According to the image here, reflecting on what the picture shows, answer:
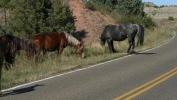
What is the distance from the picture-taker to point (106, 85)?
9.66 metres

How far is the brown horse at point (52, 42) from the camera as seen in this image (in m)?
15.8

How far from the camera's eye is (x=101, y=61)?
15141 mm

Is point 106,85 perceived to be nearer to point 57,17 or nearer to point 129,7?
point 57,17

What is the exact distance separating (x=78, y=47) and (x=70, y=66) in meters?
3.55

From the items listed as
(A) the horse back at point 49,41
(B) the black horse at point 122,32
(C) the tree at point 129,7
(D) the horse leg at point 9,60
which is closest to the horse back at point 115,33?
(B) the black horse at point 122,32

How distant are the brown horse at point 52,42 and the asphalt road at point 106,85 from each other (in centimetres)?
345

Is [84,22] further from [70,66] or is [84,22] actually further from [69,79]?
[69,79]

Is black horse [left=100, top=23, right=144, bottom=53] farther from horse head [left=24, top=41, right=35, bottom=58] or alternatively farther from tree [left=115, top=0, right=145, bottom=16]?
tree [left=115, top=0, right=145, bottom=16]

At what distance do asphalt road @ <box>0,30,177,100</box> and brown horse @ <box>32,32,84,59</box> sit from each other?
3449mm

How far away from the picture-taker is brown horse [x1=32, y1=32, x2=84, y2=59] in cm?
1577

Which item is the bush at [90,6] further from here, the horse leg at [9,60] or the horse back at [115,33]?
the horse leg at [9,60]

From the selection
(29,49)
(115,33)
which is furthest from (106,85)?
(115,33)

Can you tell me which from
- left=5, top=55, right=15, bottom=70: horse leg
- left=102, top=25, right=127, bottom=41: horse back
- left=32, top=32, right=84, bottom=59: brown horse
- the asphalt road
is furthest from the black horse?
left=5, top=55, right=15, bottom=70: horse leg

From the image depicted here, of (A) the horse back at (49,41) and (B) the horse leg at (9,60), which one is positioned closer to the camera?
(B) the horse leg at (9,60)
